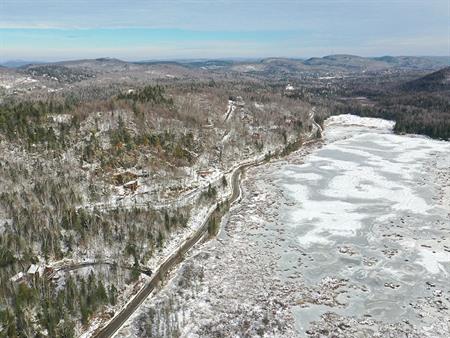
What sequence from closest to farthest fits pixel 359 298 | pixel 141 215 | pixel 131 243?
pixel 359 298 < pixel 131 243 < pixel 141 215

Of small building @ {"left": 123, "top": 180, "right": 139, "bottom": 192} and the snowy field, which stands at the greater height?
small building @ {"left": 123, "top": 180, "right": 139, "bottom": 192}

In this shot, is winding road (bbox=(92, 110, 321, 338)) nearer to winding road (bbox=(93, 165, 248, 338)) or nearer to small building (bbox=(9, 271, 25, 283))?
winding road (bbox=(93, 165, 248, 338))

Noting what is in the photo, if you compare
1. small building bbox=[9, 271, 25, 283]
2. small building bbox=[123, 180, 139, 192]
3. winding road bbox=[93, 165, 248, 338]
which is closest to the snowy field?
winding road bbox=[93, 165, 248, 338]

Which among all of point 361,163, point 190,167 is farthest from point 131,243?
point 361,163

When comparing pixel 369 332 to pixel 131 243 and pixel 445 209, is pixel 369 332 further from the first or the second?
pixel 445 209

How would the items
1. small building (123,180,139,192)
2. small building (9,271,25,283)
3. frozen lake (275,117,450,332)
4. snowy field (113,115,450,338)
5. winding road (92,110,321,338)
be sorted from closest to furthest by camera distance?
snowy field (113,115,450,338)
winding road (92,110,321,338)
frozen lake (275,117,450,332)
small building (9,271,25,283)
small building (123,180,139,192)

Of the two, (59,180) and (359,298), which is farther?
(59,180)

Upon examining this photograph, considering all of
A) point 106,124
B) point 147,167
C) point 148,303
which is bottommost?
point 148,303

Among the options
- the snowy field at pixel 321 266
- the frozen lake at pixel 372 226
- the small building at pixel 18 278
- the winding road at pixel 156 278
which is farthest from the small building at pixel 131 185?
the small building at pixel 18 278

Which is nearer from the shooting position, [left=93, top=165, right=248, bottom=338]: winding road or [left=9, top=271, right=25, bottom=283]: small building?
[left=93, top=165, right=248, bottom=338]: winding road
